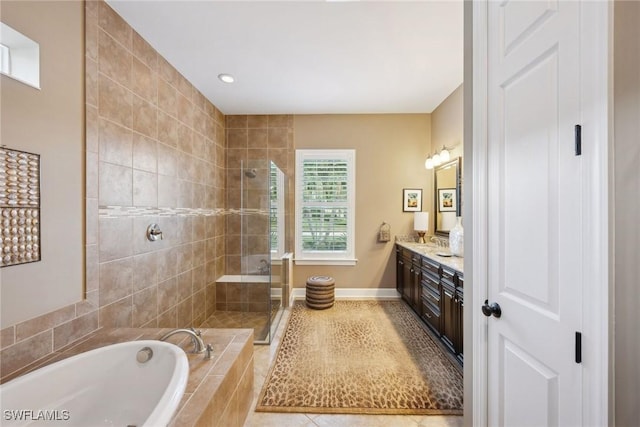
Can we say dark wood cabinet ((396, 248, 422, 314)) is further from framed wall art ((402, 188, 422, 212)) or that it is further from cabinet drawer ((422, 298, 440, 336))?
framed wall art ((402, 188, 422, 212))

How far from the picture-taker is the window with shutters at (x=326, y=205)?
395 cm

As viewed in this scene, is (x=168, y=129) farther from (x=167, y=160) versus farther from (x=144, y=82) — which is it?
(x=144, y=82)

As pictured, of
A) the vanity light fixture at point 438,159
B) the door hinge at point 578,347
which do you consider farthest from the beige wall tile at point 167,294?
the vanity light fixture at point 438,159

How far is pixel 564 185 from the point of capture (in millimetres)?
793

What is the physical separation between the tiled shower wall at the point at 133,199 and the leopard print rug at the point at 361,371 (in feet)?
3.98

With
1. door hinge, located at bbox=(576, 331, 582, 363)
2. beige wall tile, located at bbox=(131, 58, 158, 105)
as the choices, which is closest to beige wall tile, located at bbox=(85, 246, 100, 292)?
beige wall tile, located at bbox=(131, 58, 158, 105)

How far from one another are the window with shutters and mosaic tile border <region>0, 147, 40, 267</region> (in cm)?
287

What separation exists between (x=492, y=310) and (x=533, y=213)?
0.44 m

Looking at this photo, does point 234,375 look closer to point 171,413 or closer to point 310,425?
point 171,413

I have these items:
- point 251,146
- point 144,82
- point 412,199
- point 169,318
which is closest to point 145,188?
point 144,82

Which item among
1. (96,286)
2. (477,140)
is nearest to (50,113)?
(96,286)

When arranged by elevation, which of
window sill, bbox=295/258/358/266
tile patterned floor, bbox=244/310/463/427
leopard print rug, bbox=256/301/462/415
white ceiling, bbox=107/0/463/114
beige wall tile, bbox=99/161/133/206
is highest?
white ceiling, bbox=107/0/463/114

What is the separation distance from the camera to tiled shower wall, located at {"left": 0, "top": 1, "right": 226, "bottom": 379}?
1638 mm

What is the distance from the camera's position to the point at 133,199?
2059mm
